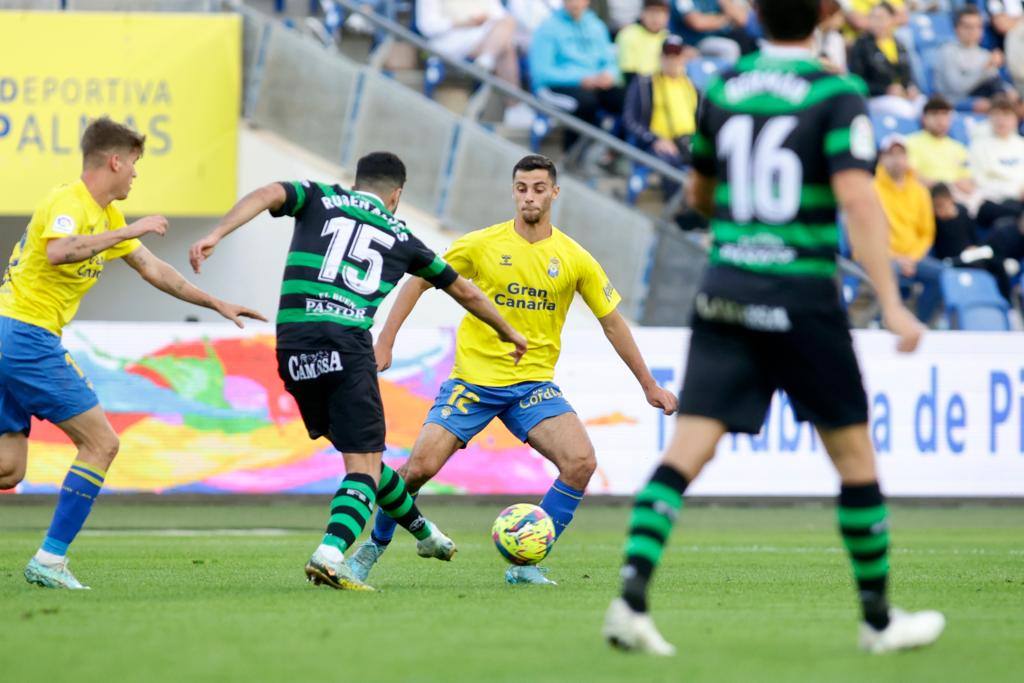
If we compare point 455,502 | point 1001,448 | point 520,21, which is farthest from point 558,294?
point 520,21

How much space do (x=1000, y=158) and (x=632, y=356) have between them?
12281 millimetres

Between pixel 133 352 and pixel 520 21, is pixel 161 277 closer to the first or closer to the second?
pixel 133 352

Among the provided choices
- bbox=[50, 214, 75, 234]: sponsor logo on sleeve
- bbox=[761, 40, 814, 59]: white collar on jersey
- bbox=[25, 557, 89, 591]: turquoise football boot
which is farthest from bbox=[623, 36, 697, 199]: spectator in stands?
bbox=[761, 40, 814, 59]: white collar on jersey

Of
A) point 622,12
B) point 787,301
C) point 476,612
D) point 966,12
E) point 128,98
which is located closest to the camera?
point 787,301

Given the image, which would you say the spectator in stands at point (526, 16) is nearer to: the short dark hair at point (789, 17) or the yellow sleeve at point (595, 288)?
the yellow sleeve at point (595, 288)

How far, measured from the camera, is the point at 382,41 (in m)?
18.7

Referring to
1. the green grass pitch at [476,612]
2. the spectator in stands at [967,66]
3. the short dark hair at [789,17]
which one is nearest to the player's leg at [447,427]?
the green grass pitch at [476,612]

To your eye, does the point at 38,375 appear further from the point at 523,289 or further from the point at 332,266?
the point at 523,289

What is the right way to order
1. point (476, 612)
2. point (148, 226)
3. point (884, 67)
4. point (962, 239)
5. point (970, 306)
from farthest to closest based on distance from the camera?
point (884, 67) → point (962, 239) → point (970, 306) → point (148, 226) → point (476, 612)

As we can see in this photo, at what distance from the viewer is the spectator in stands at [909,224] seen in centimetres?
1817

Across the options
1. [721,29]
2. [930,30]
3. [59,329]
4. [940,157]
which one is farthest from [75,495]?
[930,30]

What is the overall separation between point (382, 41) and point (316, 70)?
1014mm

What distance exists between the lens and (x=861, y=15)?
2131 centimetres

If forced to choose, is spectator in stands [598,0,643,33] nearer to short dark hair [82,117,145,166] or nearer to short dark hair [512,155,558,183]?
short dark hair [512,155,558,183]
